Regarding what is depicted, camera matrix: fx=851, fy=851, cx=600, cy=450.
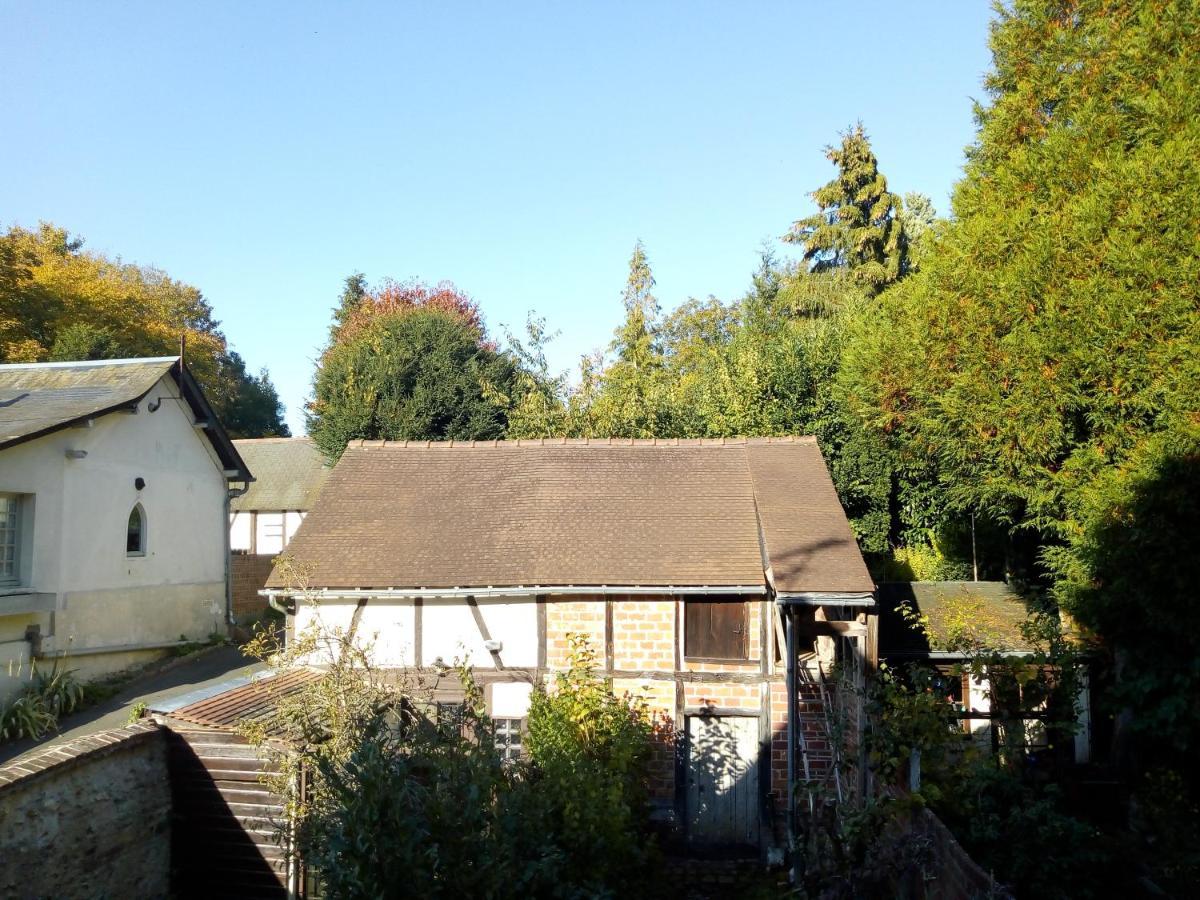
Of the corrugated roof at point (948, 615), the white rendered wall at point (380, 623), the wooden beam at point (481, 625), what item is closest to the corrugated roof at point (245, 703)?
the white rendered wall at point (380, 623)

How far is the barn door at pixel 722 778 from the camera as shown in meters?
11.3

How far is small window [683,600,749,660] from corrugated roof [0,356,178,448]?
10.8m

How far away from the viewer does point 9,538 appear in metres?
14.0

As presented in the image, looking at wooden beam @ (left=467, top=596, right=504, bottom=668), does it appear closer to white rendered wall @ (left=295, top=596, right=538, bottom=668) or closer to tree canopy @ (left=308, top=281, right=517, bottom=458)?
white rendered wall @ (left=295, top=596, right=538, bottom=668)

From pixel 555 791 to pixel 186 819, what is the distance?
4.40 m

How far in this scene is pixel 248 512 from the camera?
28.0m

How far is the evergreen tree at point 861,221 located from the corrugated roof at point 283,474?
1740cm

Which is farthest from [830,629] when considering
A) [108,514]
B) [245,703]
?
[108,514]

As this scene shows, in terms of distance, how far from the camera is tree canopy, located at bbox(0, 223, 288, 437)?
27484 millimetres

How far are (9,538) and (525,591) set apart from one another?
9098mm

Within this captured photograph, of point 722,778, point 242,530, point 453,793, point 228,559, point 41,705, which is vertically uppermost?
point 242,530

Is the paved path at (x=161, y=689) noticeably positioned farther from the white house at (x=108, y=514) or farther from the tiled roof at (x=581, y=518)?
the tiled roof at (x=581, y=518)

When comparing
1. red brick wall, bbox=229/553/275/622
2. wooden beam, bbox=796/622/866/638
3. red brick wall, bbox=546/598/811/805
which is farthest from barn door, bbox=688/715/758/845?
red brick wall, bbox=229/553/275/622

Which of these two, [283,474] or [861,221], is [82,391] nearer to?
[283,474]
